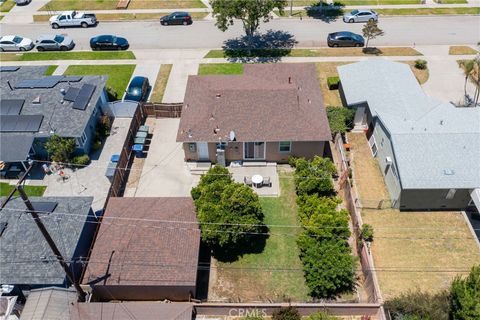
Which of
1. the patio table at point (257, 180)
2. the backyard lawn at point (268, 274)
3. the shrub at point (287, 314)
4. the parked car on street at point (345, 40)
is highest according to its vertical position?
the parked car on street at point (345, 40)

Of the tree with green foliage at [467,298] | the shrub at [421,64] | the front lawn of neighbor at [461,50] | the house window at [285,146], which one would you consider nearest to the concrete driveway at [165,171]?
the house window at [285,146]

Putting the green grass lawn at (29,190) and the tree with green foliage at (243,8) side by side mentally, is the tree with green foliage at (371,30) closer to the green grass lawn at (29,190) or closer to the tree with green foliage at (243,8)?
the tree with green foliage at (243,8)

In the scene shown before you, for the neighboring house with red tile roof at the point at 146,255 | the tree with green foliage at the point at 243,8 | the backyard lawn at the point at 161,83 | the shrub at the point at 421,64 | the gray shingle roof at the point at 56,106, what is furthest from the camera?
the shrub at the point at 421,64

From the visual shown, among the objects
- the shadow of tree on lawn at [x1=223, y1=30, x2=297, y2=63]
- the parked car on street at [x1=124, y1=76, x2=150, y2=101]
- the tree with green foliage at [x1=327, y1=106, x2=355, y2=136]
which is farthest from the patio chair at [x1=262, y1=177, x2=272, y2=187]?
the shadow of tree on lawn at [x1=223, y1=30, x2=297, y2=63]

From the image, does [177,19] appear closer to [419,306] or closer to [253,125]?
[253,125]

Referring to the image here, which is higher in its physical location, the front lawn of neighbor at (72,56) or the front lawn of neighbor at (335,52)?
the front lawn of neighbor at (72,56)

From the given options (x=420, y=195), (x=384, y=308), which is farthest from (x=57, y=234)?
(x=420, y=195)

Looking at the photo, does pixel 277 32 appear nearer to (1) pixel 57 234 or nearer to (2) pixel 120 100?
(2) pixel 120 100

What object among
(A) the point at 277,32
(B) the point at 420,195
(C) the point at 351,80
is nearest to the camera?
(B) the point at 420,195

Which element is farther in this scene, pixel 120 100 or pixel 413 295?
pixel 120 100
